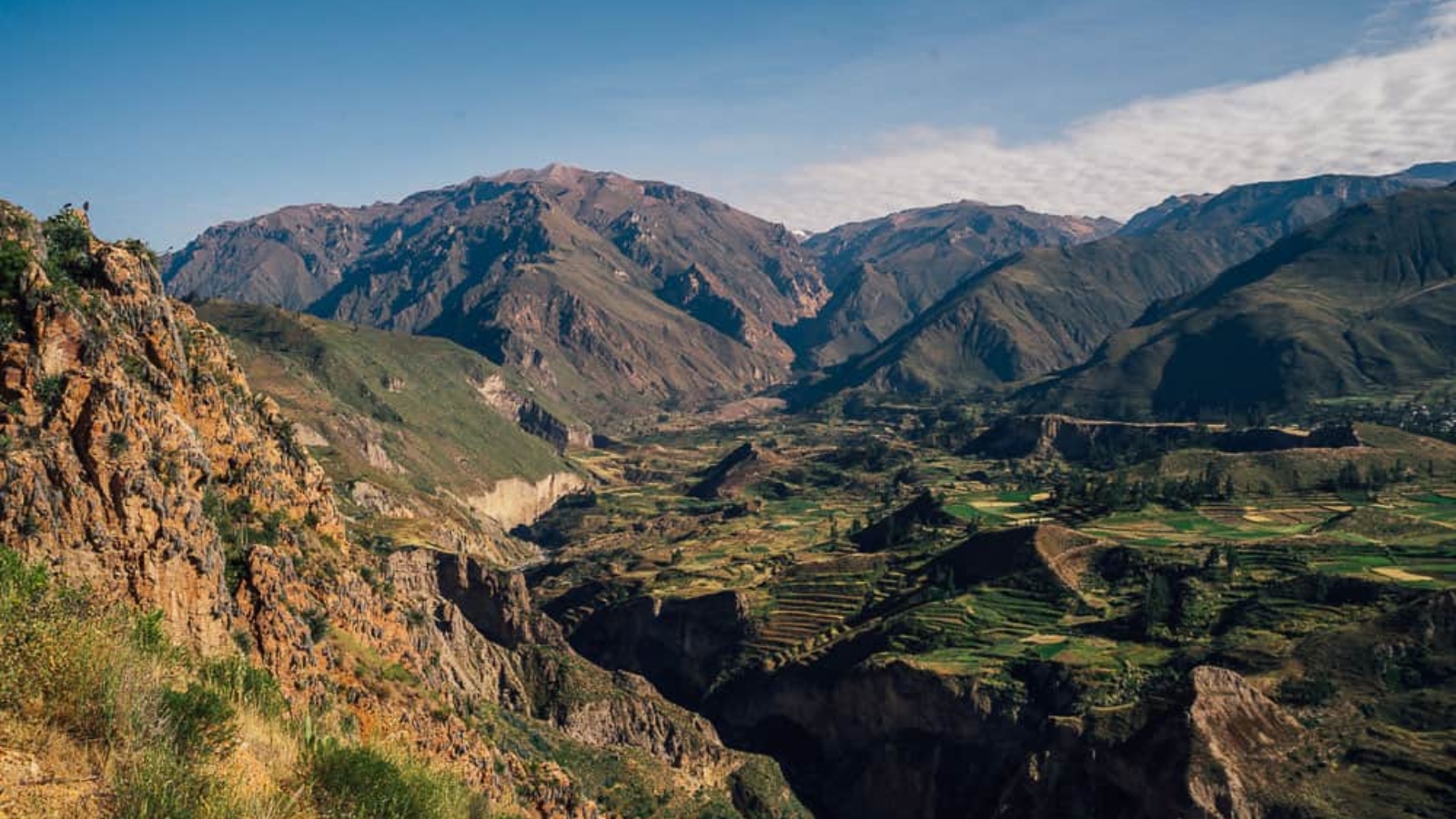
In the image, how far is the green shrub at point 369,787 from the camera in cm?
1553

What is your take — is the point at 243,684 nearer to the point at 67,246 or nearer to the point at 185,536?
the point at 185,536

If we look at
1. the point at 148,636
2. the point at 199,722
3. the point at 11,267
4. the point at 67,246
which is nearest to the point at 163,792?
the point at 199,722

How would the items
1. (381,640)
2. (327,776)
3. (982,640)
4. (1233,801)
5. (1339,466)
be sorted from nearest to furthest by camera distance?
1. (327,776)
2. (381,640)
3. (1233,801)
4. (982,640)
5. (1339,466)

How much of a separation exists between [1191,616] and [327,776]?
9824cm

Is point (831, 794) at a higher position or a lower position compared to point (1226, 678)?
lower

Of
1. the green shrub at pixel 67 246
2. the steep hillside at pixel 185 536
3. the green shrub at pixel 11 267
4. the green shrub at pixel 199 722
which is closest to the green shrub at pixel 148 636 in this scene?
the steep hillside at pixel 185 536

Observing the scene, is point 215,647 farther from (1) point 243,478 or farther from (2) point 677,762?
(2) point 677,762

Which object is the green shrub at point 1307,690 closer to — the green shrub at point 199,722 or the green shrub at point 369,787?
the green shrub at point 369,787

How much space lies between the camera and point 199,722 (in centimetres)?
1487

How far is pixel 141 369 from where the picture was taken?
3544 cm

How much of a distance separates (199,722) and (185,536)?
18802 mm

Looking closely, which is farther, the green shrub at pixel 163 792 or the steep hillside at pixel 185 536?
the steep hillside at pixel 185 536

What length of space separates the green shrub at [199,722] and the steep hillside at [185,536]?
12cm

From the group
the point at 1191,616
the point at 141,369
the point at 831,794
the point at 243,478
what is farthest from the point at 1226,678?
the point at 141,369
